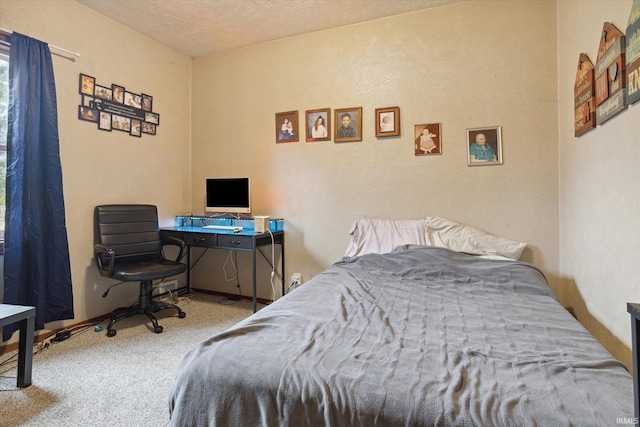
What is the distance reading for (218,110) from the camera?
362 centimetres

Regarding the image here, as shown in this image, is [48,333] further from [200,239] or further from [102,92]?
[102,92]

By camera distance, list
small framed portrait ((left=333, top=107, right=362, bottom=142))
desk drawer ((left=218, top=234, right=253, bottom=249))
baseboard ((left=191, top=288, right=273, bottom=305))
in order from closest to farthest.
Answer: desk drawer ((left=218, top=234, right=253, bottom=249))
small framed portrait ((left=333, top=107, right=362, bottom=142))
baseboard ((left=191, top=288, right=273, bottom=305))

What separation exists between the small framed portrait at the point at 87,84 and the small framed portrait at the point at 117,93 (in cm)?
17

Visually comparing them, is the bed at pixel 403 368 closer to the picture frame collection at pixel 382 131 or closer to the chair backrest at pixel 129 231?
the picture frame collection at pixel 382 131

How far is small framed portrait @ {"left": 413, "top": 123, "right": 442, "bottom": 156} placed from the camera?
9.02ft

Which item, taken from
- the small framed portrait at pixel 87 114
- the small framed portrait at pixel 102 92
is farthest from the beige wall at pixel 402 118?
the small framed portrait at pixel 87 114

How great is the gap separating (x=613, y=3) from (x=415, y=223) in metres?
1.73

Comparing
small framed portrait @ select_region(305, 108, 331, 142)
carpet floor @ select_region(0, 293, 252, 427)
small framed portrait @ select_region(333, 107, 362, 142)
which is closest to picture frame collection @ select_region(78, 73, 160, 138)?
small framed portrait @ select_region(305, 108, 331, 142)

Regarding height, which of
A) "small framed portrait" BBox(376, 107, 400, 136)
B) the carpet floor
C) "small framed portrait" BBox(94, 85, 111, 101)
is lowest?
the carpet floor

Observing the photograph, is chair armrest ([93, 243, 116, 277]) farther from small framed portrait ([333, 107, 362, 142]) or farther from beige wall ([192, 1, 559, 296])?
small framed portrait ([333, 107, 362, 142])

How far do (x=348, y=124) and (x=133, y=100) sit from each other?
210 centimetres

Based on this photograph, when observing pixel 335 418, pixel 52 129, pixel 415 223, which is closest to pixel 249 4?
pixel 52 129

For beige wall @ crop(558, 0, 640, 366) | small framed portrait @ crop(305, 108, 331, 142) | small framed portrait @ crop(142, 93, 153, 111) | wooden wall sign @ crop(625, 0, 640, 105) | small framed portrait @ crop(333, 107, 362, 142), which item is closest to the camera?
wooden wall sign @ crop(625, 0, 640, 105)

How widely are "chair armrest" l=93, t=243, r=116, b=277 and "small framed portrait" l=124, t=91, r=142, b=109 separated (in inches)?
54.5
